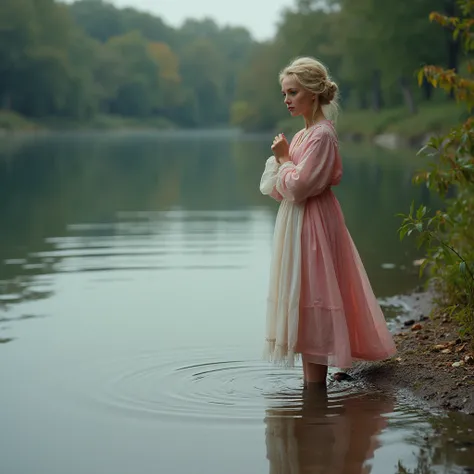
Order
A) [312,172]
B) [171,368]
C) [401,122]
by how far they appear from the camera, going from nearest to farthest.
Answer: [312,172] < [171,368] < [401,122]

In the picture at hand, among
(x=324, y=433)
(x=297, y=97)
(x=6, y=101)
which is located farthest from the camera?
(x=6, y=101)

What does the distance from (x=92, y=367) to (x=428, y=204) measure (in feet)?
38.9

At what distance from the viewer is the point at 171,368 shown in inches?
251

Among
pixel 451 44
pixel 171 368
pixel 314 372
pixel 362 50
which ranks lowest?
pixel 171 368

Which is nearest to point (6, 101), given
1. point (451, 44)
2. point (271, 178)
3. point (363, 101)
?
point (363, 101)

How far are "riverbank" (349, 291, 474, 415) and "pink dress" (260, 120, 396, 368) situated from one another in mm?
209

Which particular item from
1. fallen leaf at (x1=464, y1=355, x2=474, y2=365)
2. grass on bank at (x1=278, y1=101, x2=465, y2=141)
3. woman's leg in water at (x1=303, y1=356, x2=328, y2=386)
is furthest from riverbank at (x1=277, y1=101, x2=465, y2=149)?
woman's leg in water at (x1=303, y1=356, x2=328, y2=386)

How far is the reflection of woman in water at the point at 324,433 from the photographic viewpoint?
4.45 metres

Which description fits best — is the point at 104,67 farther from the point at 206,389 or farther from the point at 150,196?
the point at 206,389

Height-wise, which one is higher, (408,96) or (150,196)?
(408,96)

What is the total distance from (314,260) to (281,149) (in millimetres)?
652

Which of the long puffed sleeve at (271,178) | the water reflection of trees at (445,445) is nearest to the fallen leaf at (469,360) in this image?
the water reflection of trees at (445,445)

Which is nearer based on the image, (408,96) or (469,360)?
(469,360)

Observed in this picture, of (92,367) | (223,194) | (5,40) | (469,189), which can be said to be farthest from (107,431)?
(5,40)
